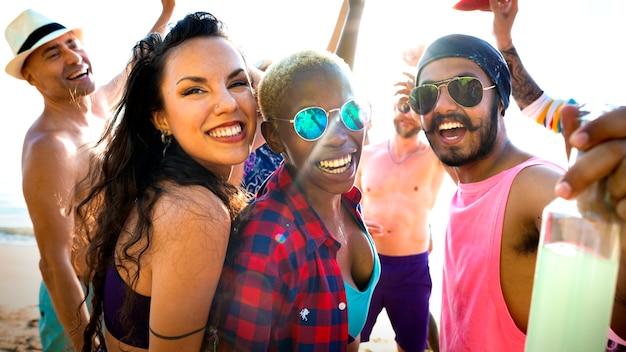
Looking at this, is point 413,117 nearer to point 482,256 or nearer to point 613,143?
point 482,256

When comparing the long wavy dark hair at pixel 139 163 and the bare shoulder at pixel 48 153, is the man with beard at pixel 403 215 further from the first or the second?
the long wavy dark hair at pixel 139 163

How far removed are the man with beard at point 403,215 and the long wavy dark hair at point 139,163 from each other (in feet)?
10.8

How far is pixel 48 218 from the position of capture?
320 centimetres

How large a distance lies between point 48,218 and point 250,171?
4.64 feet

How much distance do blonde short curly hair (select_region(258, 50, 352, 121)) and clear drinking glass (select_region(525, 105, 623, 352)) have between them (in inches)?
54.8

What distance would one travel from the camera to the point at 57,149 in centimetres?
329

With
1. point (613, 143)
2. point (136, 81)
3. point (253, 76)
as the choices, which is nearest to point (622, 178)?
point (613, 143)

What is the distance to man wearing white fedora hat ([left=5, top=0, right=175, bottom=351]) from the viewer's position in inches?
126

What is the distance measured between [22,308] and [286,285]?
861 centimetres

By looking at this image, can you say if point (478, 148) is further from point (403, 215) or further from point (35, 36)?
point (35, 36)

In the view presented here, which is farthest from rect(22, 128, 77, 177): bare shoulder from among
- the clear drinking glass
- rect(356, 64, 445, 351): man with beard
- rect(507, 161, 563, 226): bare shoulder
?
the clear drinking glass

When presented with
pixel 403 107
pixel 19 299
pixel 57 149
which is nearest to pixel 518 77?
pixel 403 107

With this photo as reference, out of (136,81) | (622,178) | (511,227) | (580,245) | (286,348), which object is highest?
(136,81)

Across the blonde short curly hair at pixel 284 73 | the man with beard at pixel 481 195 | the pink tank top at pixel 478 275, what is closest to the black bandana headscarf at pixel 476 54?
the man with beard at pixel 481 195
